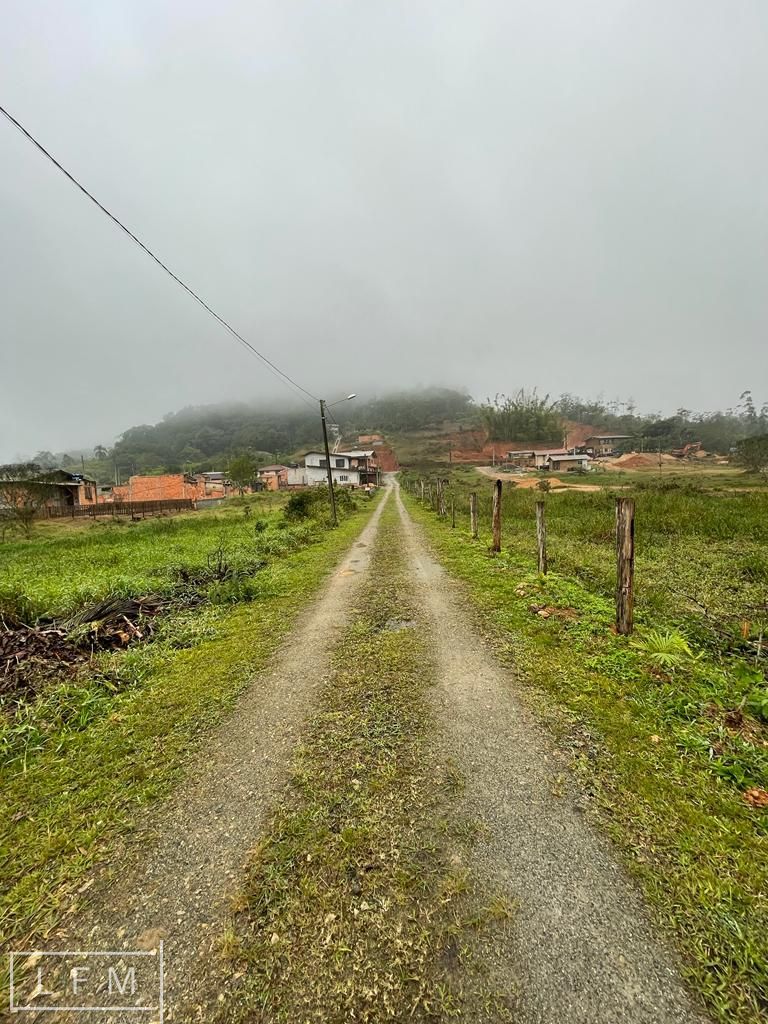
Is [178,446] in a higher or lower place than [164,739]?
higher

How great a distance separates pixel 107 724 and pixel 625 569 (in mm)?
6832

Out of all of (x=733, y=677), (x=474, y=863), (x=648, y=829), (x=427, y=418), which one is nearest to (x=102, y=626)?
(x=474, y=863)

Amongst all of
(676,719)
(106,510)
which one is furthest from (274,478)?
(676,719)

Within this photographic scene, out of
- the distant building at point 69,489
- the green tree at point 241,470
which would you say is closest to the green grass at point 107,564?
the distant building at point 69,489

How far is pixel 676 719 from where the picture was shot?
12.9ft

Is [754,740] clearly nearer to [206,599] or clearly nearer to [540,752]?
[540,752]

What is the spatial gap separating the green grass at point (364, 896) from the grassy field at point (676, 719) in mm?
1081

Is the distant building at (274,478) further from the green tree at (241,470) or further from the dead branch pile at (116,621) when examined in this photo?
the dead branch pile at (116,621)

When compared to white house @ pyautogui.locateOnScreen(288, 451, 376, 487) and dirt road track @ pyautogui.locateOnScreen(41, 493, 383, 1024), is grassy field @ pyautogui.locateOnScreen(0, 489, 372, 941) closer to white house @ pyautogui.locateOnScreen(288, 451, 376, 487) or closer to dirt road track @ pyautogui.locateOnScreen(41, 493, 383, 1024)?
dirt road track @ pyautogui.locateOnScreen(41, 493, 383, 1024)

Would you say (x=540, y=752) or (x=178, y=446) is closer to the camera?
(x=540, y=752)

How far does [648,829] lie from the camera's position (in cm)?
276

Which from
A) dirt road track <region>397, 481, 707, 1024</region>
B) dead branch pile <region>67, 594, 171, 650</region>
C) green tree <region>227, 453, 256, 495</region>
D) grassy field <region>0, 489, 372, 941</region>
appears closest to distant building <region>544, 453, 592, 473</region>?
green tree <region>227, 453, 256, 495</region>

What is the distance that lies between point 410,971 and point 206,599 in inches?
310

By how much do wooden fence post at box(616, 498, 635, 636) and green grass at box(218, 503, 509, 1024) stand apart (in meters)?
3.50
